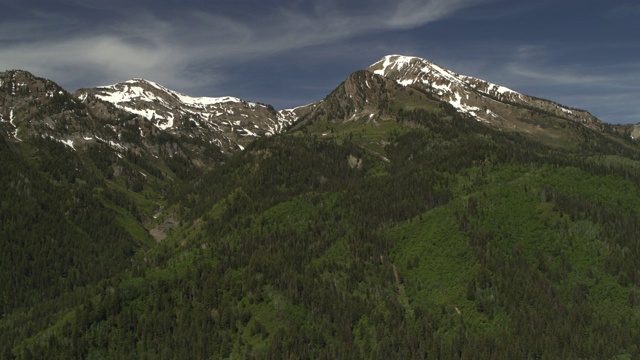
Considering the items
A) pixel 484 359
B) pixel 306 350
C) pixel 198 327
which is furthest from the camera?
pixel 198 327

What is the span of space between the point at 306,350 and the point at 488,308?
215 ft

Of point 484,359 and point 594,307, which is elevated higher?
point 594,307

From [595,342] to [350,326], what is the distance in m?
80.0

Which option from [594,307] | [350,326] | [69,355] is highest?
[594,307]

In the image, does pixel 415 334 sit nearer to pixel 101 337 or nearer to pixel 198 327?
pixel 198 327

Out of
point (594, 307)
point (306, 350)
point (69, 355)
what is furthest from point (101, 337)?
point (594, 307)

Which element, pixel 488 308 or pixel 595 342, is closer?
pixel 595 342

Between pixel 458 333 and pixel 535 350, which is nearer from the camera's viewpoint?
pixel 535 350

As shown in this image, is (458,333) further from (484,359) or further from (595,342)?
(595,342)

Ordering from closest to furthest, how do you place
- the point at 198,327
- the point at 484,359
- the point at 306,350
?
1. the point at 484,359
2. the point at 306,350
3. the point at 198,327

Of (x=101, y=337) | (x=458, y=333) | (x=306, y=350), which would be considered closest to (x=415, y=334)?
(x=458, y=333)

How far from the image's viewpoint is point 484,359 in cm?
16988

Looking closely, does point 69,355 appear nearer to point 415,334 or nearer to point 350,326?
point 350,326

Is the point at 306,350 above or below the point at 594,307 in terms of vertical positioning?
below
